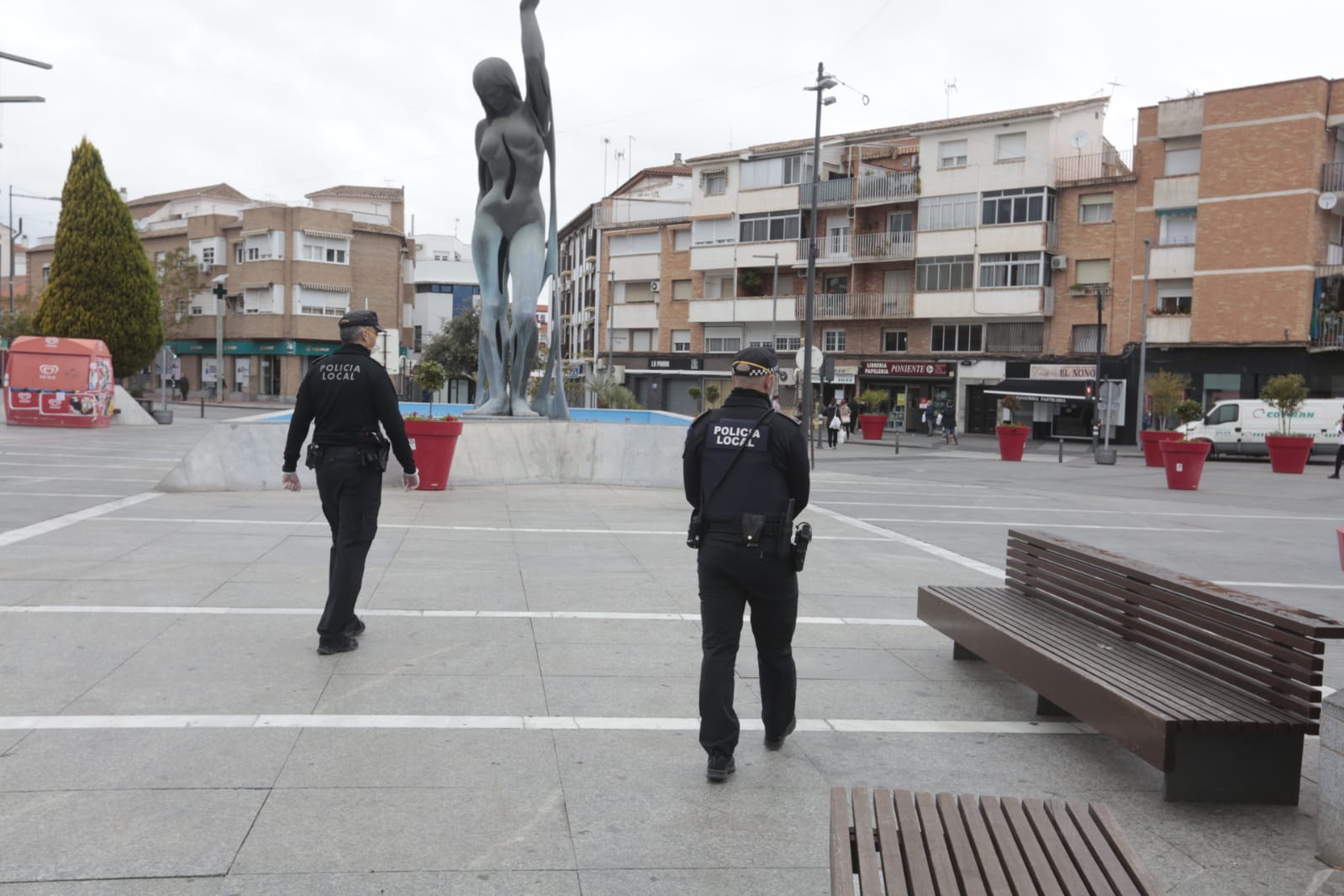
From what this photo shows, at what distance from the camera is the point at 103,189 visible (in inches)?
1417

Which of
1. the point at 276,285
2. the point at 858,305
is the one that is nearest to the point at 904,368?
the point at 858,305

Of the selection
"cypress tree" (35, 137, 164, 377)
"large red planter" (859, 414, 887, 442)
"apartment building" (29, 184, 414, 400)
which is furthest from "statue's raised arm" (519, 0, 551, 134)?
"apartment building" (29, 184, 414, 400)

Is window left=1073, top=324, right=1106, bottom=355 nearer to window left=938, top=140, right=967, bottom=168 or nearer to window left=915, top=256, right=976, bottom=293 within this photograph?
window left=915, top=256, right=976, bottom=293

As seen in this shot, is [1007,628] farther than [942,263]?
No

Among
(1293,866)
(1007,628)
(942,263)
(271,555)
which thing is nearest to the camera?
(1293,866)

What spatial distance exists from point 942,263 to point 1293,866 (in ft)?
157

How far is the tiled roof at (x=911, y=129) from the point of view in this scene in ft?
150

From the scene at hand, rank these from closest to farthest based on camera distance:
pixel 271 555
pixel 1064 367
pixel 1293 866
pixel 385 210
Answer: pixel 1293 866, pixel 271 555, pixel 1064 367, pixel 385 210

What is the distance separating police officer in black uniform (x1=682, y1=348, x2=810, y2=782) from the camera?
13.6 feet

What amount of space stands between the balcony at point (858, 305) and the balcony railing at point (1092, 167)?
816 centimetres

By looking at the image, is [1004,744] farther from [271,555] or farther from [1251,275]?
[1251,275]

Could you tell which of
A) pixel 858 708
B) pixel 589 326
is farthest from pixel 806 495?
pixel 589 326

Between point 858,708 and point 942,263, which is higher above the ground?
point 942,263

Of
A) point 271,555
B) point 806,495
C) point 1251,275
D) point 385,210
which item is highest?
point 385,210
